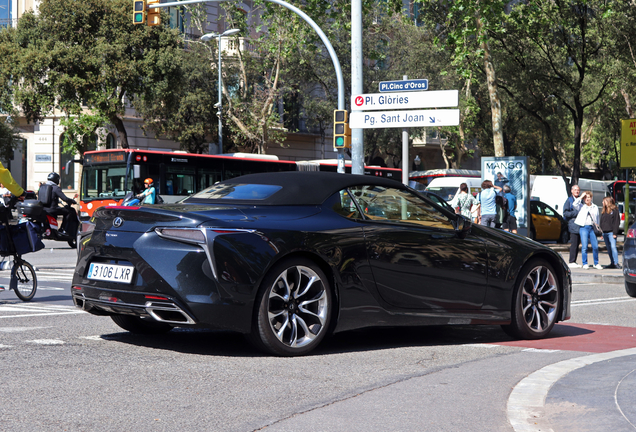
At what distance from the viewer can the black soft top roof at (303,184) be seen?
619 centimetres

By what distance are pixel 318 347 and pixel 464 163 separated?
57553 mm

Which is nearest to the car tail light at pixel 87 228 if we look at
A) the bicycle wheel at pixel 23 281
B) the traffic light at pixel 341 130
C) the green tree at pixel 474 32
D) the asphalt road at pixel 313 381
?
the asphalt road at pixel 313 381

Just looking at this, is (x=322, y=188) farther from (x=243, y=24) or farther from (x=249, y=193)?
(x=243, y=24)

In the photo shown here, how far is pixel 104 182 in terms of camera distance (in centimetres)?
2684

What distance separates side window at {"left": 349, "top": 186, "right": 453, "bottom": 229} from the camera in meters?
6.49

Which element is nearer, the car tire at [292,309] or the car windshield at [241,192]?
the car tire at [292,309]

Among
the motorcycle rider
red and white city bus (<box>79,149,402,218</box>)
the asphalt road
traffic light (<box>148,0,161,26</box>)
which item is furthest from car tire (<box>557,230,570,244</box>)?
the asphalt road

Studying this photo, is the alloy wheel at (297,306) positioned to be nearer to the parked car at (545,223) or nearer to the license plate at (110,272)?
the license plate at (110,272)

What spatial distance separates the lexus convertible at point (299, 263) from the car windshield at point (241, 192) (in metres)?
0.02

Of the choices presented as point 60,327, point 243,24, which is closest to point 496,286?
point 60,327

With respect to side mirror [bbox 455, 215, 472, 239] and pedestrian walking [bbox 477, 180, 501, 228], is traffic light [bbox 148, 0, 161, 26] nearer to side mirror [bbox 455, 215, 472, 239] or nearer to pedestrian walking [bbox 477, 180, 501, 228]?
pedestrian walking [bbox 477, 180, 501, 228]

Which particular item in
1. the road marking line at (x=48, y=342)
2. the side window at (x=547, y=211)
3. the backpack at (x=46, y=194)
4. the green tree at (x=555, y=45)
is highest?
the green tree at (x=555, y=45)

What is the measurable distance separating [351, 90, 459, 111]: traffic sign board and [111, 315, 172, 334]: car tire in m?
7.77

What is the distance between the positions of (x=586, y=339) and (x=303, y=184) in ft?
9.91
